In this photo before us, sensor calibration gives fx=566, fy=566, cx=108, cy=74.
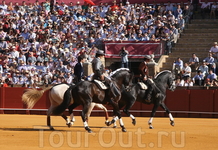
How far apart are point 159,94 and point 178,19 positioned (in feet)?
36.2

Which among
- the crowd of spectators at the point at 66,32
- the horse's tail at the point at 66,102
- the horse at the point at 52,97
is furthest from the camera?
the crowd of spectators at the point at 66,32

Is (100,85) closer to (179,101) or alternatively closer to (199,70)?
(179,101)

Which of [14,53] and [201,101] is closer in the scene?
[201,101]

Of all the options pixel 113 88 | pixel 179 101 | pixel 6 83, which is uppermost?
pixel 113 88

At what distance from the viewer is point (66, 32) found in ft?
90.4

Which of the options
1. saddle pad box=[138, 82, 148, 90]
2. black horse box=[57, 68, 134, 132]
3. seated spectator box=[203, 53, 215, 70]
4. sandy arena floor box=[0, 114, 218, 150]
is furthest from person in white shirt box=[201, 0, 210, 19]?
black horse box=[57, 68, 134, 132]

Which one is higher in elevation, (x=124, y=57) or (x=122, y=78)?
(x=122, y=78)

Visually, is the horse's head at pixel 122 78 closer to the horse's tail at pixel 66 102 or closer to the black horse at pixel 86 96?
the black horse at pixel 86 96

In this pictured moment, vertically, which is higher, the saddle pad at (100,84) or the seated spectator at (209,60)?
the saddle pad at (100,84)

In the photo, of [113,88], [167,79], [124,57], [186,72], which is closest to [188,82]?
[186,72]

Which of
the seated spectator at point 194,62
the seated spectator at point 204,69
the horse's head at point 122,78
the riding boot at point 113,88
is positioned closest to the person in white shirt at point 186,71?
the seated spectator at point 204,69

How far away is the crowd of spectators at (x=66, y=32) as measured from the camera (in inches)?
979

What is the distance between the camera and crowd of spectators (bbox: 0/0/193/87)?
24859mm

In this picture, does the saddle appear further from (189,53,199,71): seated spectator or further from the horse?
(189,53,199,71): seated spectator
